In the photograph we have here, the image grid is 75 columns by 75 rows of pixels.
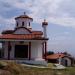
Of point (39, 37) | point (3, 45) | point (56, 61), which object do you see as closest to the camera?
point (39, 37)

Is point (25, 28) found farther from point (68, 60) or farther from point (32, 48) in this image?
point (68, 60)

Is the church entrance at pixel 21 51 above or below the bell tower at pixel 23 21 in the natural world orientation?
below

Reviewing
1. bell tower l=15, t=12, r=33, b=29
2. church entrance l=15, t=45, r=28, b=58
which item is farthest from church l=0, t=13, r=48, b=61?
bell tower l=15, t=12, r=33, b=29

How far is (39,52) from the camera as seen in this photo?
36.3 meters

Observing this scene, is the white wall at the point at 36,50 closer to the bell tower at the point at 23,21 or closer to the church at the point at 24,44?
the church at the point at 24,44

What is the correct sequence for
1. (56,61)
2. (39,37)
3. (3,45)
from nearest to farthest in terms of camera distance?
(39,37) < (3,45) < (56,61)

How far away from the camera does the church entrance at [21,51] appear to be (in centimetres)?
3631

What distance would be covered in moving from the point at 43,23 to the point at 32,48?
3.46 metres

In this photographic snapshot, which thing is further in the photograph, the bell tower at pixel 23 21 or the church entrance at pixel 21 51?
the bell tower at pixel 23 21

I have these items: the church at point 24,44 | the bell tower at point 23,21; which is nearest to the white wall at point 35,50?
the church at point 24,44

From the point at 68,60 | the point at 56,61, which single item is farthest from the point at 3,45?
the point at 68,60

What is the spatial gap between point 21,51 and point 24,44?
1.00 m

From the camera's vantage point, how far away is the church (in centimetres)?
3462

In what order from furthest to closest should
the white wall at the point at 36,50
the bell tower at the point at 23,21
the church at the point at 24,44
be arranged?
the bell tower at the point at 23,21
the white wall at the point at 36,50
the church at the point at 24,44
